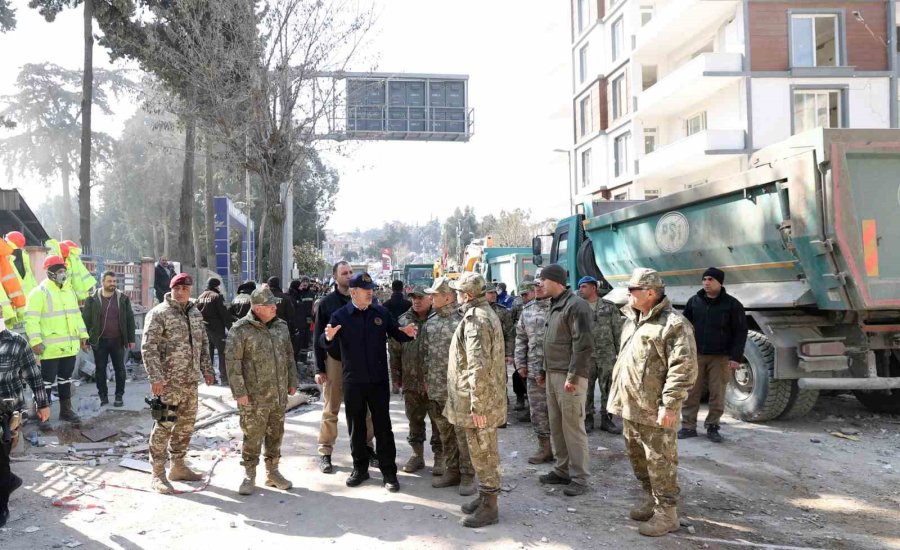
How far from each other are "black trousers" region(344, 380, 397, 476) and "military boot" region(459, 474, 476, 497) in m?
0.59

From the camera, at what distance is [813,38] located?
2073 cm

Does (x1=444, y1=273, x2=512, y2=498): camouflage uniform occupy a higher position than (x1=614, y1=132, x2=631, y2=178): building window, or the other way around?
(x1=614, y1=132, x2=631, y2=178): building window

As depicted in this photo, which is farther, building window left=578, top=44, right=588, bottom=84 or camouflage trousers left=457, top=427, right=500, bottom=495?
building window left=578, top=44, right=588, bottom=84

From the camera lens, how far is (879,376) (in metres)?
6.85

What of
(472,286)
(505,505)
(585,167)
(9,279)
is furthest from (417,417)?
(585,167)

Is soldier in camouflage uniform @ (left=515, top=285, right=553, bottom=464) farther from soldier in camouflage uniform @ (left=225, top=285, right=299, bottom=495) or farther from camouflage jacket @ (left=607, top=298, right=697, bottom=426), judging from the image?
soldier in camouflage uniform @ (left=225, top=285, right=299, bottom=495)

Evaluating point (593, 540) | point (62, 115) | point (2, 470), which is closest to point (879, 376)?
point (593, 540)

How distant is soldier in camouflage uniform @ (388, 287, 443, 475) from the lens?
5816 millimetres

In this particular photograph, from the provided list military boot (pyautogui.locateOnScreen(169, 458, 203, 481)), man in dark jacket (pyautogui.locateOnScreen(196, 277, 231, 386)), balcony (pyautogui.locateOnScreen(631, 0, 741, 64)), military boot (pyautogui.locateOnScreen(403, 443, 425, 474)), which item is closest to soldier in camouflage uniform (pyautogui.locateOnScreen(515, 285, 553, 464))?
military boot (pyautogui.locateOnScreen(403, 443, 425, 474))

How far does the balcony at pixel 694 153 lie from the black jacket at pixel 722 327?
15.0m

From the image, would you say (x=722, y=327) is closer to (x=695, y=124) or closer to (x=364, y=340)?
(x=364, y=340)

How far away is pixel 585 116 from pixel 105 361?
27189 millimetres

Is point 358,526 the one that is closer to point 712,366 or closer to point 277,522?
point 277,522

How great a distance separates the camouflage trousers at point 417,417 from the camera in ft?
19.2
